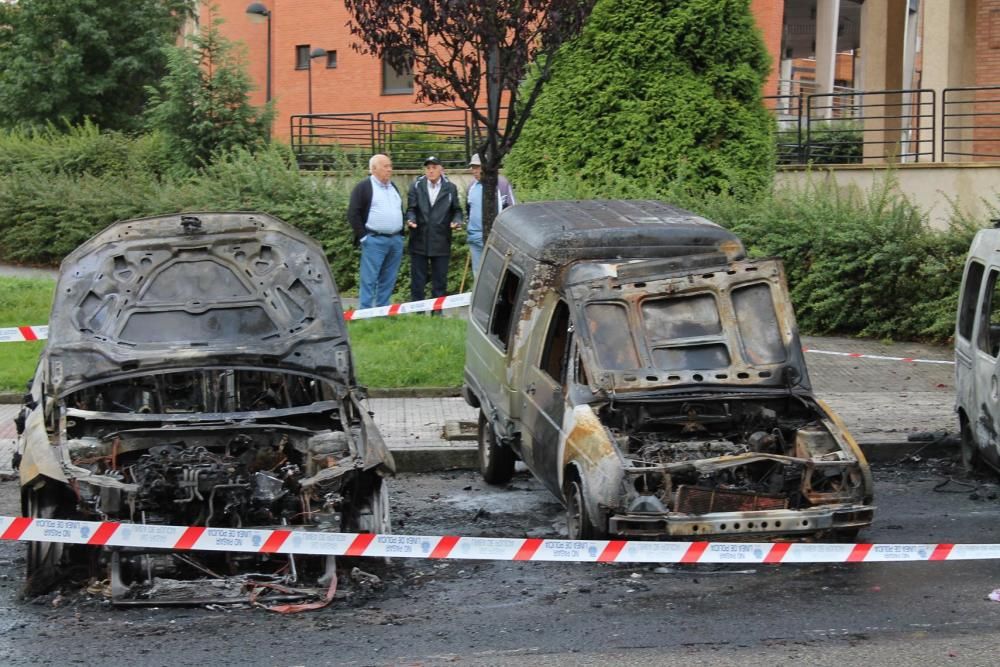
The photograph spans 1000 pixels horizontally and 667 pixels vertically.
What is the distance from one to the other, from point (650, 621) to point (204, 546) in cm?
223

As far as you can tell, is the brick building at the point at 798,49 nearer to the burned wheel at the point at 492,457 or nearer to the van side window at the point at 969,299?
the van side window at the point at 969,299

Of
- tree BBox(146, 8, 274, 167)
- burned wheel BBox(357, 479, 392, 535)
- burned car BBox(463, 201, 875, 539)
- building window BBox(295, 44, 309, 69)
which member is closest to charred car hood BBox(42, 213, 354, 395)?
burned wheel BBox(357, 479, 392, 535)

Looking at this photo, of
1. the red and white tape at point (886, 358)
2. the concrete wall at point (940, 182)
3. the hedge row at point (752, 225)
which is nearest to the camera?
the red and white tape at point (886, 358)

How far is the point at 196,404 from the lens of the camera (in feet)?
29.1

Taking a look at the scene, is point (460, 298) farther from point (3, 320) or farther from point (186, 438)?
point (186, 438)

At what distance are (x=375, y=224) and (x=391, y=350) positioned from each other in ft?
6.18

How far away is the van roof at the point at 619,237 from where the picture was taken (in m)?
9.57

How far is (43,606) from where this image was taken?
7219 millimetres

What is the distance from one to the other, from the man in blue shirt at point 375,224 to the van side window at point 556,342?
259 inches

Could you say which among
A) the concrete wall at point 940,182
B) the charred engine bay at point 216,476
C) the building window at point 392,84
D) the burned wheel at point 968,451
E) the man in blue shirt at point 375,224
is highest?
the building window at point 392,84

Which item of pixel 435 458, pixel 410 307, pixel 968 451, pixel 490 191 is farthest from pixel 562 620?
pixel 410 307

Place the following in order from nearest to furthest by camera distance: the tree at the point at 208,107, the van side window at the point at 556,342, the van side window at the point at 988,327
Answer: the van side window at the point at 556,342
the van side window at the point at 988,327
the tree at the point at 208,107

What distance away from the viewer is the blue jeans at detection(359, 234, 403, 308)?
1559cm

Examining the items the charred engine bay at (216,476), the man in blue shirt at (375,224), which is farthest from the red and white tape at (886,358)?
the charred engine bay at (216,476)
